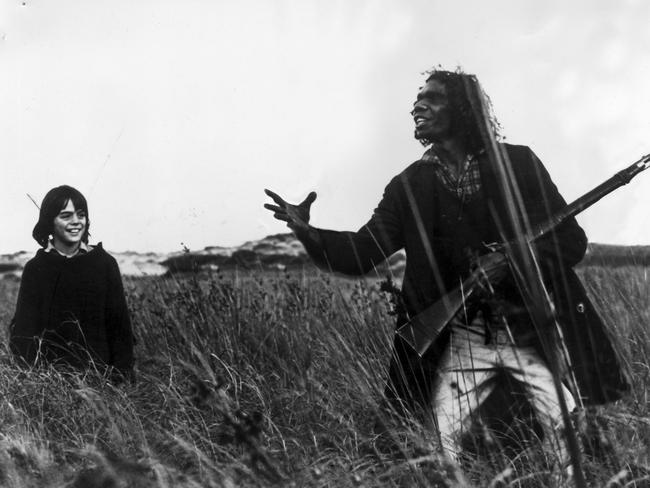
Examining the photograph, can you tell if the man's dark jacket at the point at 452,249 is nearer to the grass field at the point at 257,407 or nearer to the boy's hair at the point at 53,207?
the grass field at the point at 257,407

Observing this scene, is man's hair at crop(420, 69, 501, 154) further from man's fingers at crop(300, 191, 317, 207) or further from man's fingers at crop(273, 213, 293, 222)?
man's fingers at crop(273, 213, 293, 222)

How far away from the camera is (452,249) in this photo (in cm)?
354

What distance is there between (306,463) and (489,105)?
183 cm

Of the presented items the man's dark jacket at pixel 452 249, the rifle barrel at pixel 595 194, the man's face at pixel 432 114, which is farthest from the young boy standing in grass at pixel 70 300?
the rifle barrel at pixel 595 194

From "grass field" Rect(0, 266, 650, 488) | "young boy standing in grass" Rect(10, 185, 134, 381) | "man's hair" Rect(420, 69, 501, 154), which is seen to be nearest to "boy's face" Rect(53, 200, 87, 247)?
"young boy standing in grass" Rect(10, 185, 134, 381)

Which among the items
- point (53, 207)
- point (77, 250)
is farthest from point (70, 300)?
point (53, 207)

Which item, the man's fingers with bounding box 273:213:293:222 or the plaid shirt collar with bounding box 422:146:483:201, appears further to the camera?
the plaid shirt collar with bounding box 422:146:483:201

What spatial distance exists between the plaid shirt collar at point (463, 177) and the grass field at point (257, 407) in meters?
0.78

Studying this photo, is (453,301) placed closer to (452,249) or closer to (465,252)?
(465,252)

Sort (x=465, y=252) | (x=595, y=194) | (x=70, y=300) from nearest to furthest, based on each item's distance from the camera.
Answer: (x=595, y=194) → (x=465, y=252) → (x=70, y=300)

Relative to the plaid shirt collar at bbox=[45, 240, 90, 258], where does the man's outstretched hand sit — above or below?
above

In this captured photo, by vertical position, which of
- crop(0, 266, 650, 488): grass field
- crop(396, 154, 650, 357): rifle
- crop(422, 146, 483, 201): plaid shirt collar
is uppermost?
crop(422, 146, 483, 201): plaid shirt collar

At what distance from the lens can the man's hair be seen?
3.67m

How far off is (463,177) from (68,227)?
2.22 metres
